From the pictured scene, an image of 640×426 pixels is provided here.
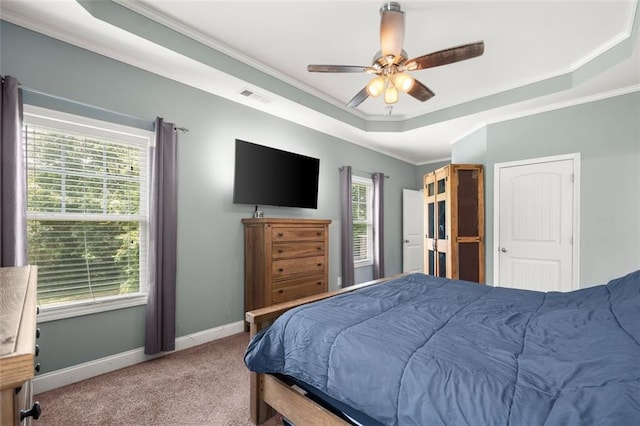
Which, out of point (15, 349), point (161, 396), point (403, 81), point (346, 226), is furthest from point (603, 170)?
point (161, 396)

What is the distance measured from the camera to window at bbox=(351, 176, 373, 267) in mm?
5062

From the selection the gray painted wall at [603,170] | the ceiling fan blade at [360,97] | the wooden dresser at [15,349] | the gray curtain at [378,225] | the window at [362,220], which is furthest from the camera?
the gray curtain at [378,225]

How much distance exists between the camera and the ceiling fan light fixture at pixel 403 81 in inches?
84.6

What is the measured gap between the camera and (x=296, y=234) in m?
3.33

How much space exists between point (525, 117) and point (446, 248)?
Answer: 194 cm

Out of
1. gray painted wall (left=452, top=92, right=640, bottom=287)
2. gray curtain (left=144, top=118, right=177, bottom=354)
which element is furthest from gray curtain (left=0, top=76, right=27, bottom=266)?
gray painted wall (left=452, top=92, right=640, bottom=287)

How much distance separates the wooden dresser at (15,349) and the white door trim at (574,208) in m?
4.42

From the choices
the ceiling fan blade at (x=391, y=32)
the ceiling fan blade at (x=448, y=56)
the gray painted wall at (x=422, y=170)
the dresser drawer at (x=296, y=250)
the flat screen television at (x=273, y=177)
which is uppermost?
the ceiling fan blade at (x=391, y=32)

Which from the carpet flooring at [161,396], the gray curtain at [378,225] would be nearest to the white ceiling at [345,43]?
the gray curtain at [378,225]

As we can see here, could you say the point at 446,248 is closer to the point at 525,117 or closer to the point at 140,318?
the point at 525,117

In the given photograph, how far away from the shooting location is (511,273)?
12.5 feet

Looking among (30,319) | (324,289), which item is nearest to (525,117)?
(324,289)

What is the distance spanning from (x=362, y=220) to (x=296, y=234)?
2143 mm

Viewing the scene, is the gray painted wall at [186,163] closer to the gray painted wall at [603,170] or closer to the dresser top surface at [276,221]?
the dresser top surface at [276,221]
